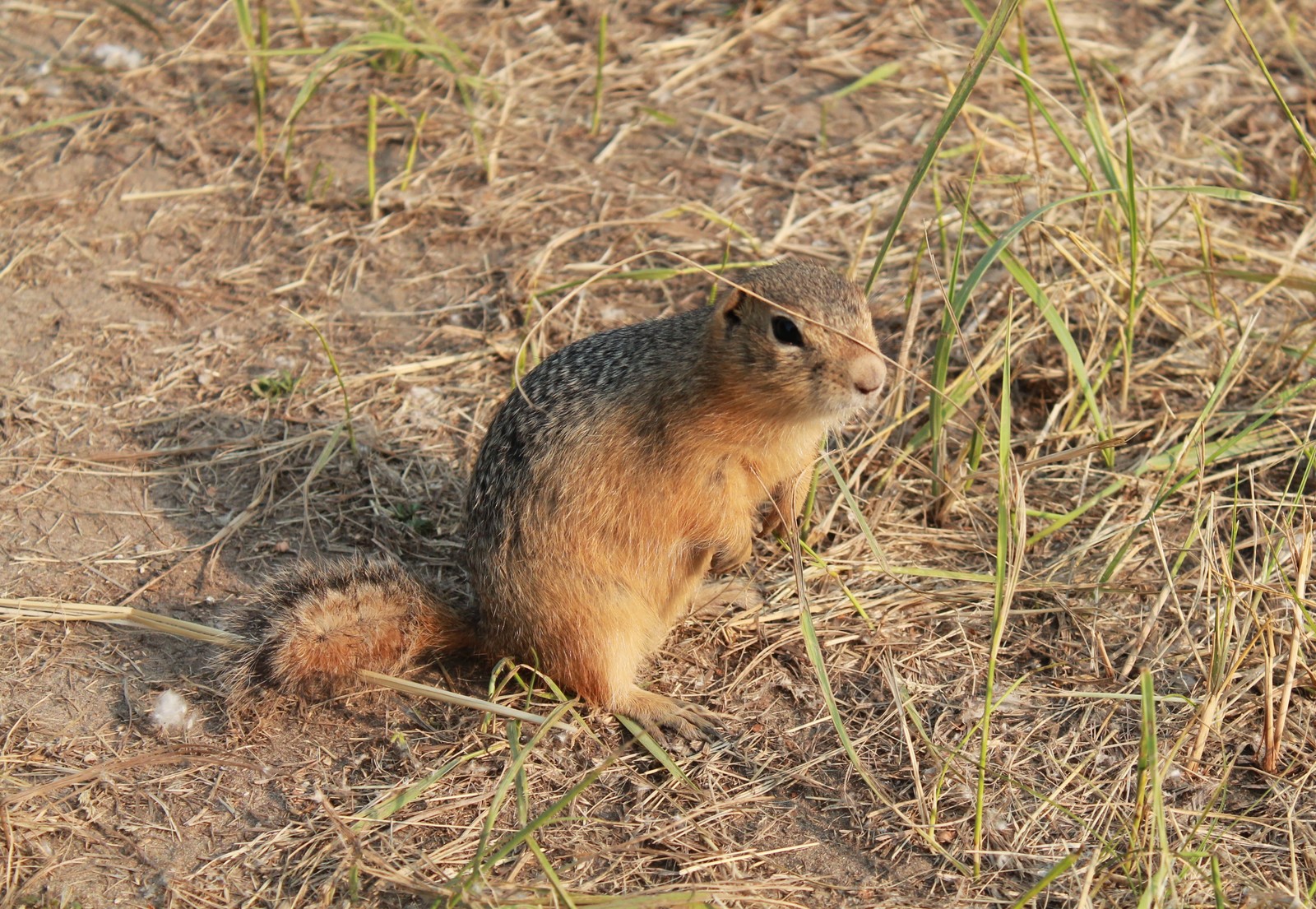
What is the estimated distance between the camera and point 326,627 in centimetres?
351

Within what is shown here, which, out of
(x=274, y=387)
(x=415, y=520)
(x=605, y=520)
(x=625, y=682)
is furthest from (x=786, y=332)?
(x=274, y=387)

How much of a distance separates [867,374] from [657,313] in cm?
193

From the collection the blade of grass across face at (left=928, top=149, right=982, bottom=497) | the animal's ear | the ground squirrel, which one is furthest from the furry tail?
the blade of grass across face at (left=928, top=149, right=982, bottom=497)

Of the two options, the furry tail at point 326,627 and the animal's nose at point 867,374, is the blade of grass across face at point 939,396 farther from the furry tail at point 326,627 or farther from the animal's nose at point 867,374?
the furry tail at point 326,627

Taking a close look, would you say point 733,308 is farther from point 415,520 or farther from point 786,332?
point 415,520

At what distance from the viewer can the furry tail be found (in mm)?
3484

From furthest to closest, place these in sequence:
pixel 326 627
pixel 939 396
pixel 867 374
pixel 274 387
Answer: pixel 274 387
pixel 939 396
pixel 326 627
pixel 867 374

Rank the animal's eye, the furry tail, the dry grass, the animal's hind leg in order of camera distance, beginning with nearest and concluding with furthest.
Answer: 1. the dry grass
2. the animal's eye
3. the furry tail
4. the animal's hind leg

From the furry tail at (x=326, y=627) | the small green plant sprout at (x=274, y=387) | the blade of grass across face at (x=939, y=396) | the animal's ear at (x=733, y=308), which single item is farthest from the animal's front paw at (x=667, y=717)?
the small green plant sprout at (x=274, y=387)

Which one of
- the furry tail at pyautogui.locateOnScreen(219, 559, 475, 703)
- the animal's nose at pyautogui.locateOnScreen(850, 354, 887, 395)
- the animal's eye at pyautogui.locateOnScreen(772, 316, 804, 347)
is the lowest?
the furry tail at pyautogui.locateOnScreen(219, 559, 475, 703)

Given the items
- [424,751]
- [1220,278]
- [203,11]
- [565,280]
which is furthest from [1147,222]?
[203,11]

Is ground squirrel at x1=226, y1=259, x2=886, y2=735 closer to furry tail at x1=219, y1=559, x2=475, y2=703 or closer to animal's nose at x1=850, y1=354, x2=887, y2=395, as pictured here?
furry tail at x1=219, y1=559, x2=475, y2=703

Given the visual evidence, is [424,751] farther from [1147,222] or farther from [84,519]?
[1147,222]

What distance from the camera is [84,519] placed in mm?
4266
